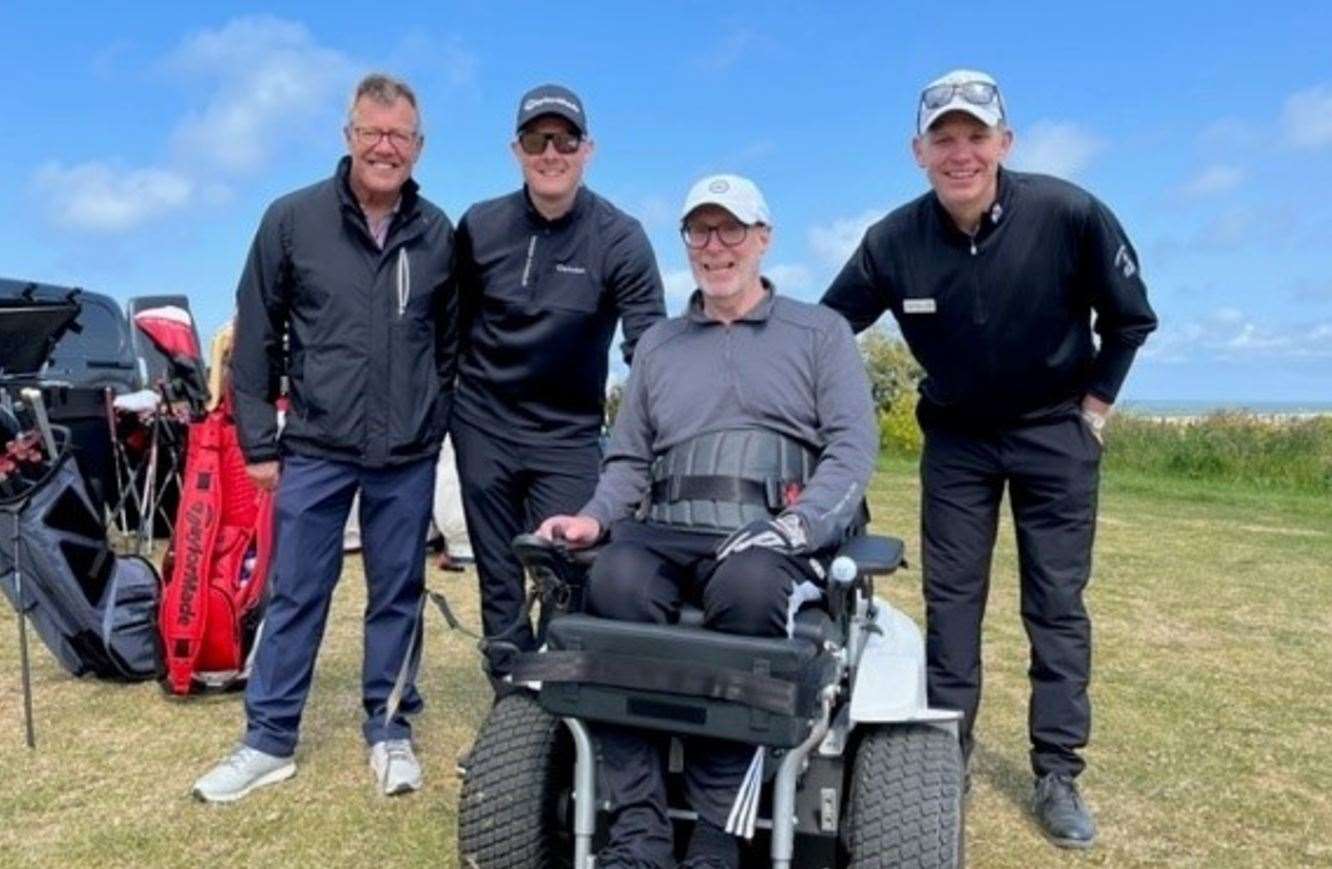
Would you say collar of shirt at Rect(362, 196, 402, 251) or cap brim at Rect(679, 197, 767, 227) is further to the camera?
collar of shirt at Rect(362, 196, 402, 251)

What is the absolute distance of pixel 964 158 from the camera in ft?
10.8

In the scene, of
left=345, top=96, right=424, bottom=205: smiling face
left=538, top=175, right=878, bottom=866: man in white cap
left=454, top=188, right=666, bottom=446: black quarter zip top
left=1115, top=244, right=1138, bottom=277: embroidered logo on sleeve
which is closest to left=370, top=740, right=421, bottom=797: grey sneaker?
left=454, top=188, right=666, bottom=446: black quarter zip top

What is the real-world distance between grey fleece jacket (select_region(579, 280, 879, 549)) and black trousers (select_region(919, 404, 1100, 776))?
75 centimetres

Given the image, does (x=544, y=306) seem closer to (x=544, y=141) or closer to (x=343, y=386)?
(x=544, y=141)

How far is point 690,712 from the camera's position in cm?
236

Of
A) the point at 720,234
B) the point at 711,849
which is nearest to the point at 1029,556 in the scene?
the point at 720,234

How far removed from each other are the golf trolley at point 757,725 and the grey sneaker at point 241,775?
110 centimetres

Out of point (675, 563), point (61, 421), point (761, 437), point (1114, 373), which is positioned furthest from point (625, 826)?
point (61, 421)

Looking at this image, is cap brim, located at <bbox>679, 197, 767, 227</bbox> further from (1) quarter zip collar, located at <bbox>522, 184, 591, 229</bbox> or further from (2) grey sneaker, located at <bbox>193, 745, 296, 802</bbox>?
(2) grey sneaker, located at <bbox>193, 745, 296, 802</bbox>

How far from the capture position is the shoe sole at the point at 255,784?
3.53 m

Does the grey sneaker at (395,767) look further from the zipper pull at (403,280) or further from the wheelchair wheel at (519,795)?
the zipper pull at (403,280)

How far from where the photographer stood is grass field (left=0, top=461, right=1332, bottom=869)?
3320mm

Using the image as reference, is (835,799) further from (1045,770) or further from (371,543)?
(371,543)

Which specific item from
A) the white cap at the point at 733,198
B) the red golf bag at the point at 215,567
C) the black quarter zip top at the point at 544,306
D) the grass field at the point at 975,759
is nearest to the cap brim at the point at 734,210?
the white cap at the point at 733,198
